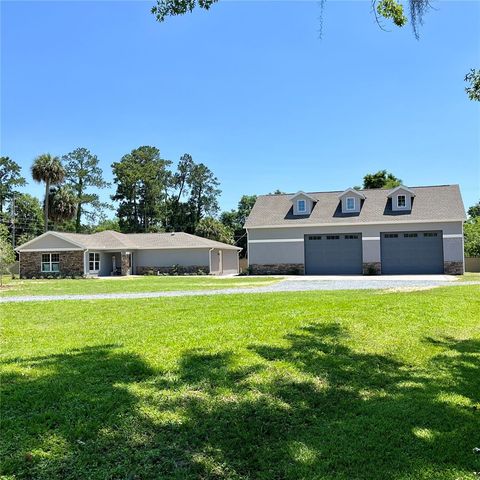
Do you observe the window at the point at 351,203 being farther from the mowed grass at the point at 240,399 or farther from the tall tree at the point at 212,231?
the tall tree at the point at 212,231

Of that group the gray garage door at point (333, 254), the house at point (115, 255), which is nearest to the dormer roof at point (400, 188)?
the gray garage door at point (333, 254)

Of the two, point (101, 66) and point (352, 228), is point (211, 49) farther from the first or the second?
point (352, 228)

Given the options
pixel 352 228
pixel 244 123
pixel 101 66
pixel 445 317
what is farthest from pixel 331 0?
pixel 352 228

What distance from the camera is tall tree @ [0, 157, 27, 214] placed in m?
58.7

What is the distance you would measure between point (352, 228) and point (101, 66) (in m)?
21.3

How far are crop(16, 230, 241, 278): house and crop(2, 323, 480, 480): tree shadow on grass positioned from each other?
28241 millimetres

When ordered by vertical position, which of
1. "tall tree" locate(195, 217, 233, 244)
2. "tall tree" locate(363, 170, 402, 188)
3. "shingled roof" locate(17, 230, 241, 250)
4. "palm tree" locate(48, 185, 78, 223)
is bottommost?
"shingled roof" locate(17, 230, 241, 250)

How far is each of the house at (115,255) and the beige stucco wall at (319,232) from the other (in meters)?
4.66


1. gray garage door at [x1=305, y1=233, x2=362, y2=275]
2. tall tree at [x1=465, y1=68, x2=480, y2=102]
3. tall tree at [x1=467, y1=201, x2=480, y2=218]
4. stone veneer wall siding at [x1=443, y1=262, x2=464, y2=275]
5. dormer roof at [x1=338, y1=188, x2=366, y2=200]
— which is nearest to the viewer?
tall tree at [x1=465, y1=68, x2=480, y2=102]

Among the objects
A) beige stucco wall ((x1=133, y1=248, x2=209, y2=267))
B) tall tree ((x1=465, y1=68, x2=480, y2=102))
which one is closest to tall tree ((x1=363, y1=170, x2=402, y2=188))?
beige stucco wall ((x1=133, y1=248, x2=209, y2=267))

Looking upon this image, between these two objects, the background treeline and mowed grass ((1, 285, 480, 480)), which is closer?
mowed grass ((1, 285, 480, 480))

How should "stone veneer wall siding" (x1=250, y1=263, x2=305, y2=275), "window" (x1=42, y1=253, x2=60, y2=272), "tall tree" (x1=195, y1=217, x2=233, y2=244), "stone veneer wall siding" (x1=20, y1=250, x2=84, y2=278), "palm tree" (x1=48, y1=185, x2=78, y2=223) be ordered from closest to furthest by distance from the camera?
"stone veneer wall siding" (x1=250, y1=263, x2=305, y2=275)
"stone veneer wall siding" (x1=20, y1=250, x2=84, y2=278)
"window" (x1=42, y1=253, x2=60, y2=272)
"palm tree" (x1=48, y1=185, x2=78, y2=223)
"tall tree" (x1=195, y1=217, x2=233, y2=244)

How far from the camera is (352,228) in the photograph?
29.5 m

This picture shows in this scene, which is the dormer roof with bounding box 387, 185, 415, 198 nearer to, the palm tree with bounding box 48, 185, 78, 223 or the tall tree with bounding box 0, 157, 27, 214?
the palm tree with bounding box 48, 185, 78, 223
